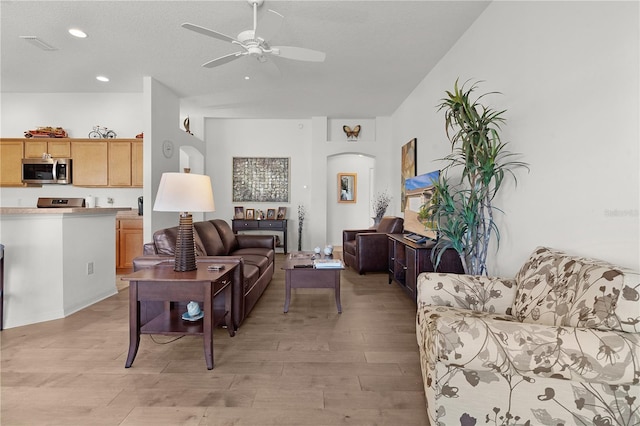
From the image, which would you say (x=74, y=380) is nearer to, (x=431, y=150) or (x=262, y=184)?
(x=431, y=150)

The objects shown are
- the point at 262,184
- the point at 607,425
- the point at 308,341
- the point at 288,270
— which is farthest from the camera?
the point at 262,184

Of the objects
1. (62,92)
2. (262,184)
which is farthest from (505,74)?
(62,92)

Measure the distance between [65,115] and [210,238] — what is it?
4162mm

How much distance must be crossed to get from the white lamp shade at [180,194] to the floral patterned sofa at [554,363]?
1.76 m

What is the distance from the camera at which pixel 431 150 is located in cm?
431

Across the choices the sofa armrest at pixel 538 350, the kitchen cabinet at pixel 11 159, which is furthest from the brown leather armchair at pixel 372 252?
the kitchen cabinet at pixel 11 159

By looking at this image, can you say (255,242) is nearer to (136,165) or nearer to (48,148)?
(136,165)

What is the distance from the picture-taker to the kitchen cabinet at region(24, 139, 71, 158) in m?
5.05

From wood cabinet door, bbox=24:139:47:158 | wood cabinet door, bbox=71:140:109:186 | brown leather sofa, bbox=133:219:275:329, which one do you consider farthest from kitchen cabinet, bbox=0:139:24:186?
brown leather sofa, bbox=133:219:275:329

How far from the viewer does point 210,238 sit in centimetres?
347

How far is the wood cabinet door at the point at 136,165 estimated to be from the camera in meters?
5.05

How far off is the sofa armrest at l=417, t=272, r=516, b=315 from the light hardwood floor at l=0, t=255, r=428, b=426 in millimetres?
547

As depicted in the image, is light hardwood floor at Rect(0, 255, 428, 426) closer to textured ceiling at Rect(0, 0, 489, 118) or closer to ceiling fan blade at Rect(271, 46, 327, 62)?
ceiling fan blade at Rect(271, 46, 327, 62)

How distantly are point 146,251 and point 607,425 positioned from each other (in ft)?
10.5
